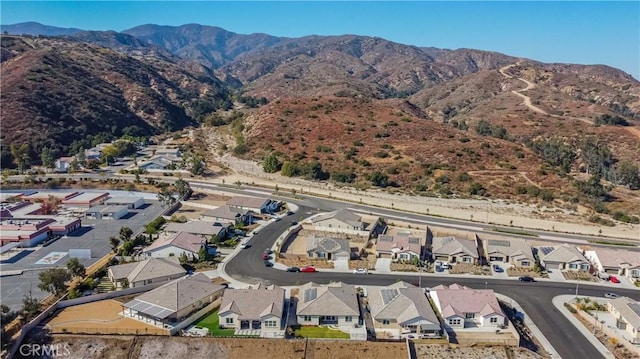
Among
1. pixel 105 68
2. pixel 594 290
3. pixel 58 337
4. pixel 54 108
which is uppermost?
pixel 105 68

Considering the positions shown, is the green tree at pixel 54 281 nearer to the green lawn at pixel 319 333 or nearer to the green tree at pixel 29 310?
the green tree at pixel 29 310

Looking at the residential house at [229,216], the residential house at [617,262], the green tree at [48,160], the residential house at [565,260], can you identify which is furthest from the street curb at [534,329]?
the green tree at [48,160]

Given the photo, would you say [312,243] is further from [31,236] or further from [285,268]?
[31,236]

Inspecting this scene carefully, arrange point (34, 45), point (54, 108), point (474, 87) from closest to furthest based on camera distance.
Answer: point (54, 108) → point (34, 45) → point (474, 87)

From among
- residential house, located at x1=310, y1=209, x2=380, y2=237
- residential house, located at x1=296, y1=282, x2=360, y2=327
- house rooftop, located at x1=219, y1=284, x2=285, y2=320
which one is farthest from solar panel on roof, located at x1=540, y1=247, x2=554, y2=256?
house rooftop, located at x1=219, y1=284, x2=285, y2=320

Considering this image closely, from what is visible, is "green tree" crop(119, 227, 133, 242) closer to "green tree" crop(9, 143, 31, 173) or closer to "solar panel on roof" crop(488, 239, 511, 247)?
"solar panel on roof" crop(488, 239, 511, 247)

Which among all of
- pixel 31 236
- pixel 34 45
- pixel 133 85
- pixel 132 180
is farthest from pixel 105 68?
pixel 31 236

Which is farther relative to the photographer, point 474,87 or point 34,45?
point 474,87
